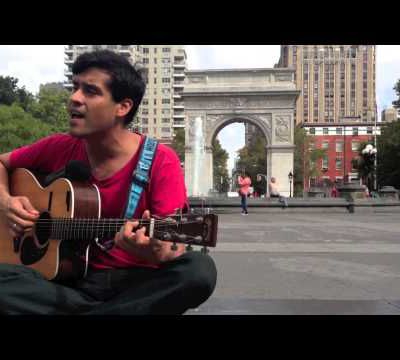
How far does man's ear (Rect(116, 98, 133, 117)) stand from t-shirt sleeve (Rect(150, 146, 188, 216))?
273 mm

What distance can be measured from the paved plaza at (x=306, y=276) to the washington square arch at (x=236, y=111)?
3091cm

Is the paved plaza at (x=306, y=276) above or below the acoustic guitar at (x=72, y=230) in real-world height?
below

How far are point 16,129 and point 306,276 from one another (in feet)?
121

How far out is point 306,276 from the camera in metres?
5.45

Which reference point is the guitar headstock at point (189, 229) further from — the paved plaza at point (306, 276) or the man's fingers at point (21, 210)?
the paved plaza at point (306, 276)

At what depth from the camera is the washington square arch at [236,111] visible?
1593 inches

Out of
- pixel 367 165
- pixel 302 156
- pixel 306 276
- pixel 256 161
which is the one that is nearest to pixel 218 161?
pixel 256 161

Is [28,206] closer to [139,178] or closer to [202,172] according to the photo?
[139,178]

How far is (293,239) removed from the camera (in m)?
9.59

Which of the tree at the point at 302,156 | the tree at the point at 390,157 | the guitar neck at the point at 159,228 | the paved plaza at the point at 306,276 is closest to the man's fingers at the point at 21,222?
the guitar neck at the point at 159,228
